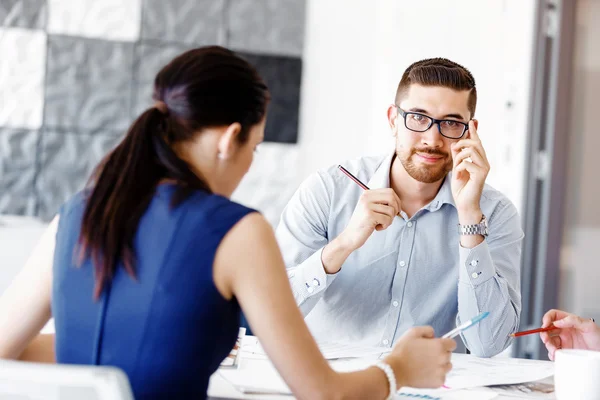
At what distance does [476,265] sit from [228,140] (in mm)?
933

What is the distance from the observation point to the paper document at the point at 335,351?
5.18 ft

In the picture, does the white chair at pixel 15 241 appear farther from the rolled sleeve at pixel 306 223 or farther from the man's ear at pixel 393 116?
the man's ear at pixel 393 116

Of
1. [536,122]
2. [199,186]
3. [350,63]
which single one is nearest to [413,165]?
[199,186]

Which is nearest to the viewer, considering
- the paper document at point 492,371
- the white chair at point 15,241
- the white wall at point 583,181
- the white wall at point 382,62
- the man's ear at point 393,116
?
the paper document at point 492,371

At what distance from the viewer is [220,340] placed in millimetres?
1086

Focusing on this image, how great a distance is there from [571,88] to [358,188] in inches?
61.3

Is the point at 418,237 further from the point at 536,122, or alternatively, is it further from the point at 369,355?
the point at 536,122

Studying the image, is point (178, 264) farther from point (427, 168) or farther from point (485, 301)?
point (427, 168)

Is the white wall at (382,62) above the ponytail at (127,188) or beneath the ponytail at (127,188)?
above

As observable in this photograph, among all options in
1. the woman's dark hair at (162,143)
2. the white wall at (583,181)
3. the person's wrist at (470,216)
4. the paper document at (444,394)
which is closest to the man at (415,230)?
the person's wrist at (470,216)

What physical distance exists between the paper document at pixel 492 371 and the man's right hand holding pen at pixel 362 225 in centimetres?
36

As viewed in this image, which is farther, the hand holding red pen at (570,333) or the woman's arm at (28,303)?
the hand holding red pen at (570,333)

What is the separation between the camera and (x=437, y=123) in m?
2.06

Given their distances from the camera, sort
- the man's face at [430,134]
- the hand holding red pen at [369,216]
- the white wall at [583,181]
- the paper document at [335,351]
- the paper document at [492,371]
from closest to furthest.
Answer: the paper document at [492,371] → the paper document at [335,351] → the hand holding red pen at [369,216] → the man's face at [430,134] → the white wall at [583,181]
